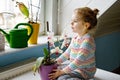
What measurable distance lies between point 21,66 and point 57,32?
0.65 metres

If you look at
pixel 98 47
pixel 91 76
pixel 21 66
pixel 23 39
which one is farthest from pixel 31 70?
pixel 98 47

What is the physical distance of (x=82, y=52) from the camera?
130 centimetres

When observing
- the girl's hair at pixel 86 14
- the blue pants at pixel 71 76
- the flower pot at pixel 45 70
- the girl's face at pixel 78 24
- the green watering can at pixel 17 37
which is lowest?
the blue pants at pixel 71 76

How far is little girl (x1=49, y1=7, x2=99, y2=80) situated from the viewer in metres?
1.28

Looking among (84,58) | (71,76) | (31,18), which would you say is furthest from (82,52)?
(31,18)

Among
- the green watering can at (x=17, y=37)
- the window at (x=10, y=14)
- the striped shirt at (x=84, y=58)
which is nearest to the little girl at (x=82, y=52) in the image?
the striped shirt at (x=84, y=58)

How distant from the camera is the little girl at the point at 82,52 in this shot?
1.28m

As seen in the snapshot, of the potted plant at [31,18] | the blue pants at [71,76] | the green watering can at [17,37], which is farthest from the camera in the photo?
the potted plant at [31,18]

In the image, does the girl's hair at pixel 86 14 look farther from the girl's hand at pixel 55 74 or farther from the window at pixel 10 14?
the window at pixel 10 14

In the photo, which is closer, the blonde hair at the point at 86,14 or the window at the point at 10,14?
the blonde hair at the point at 86,14

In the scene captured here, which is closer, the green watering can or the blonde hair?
the blonde hair

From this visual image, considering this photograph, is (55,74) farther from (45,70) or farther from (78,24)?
(78,24)

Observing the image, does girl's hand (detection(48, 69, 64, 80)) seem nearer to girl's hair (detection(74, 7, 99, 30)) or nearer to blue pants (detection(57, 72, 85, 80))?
blue pants (detection(57, 72, 85, 80))

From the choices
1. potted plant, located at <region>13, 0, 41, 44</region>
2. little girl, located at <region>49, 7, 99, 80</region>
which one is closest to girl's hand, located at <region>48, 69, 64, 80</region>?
little girl, located at <region>49, 7, 99, 80</region>
